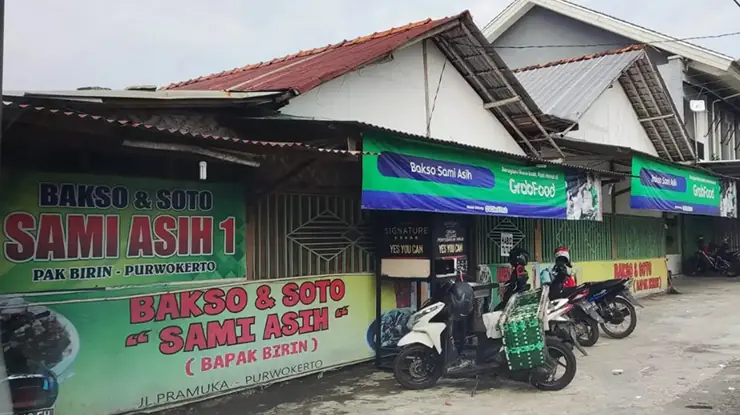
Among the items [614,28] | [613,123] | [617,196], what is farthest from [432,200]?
[614,28]

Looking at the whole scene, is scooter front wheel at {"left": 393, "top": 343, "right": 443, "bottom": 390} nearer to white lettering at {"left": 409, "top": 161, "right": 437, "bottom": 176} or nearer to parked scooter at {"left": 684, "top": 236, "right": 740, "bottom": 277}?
white lettering at {"left": 409, "top": 161, "right": 437, "bottom": 176}

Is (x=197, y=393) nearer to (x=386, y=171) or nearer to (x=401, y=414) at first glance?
(x=401, y=414)

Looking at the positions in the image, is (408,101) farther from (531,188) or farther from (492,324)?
(492,324)

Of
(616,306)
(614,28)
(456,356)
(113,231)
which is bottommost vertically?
(456,356)

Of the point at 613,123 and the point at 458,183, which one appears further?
the point at 613,123

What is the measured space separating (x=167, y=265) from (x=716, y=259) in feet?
65.7

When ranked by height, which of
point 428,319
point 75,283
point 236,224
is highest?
point 236,224

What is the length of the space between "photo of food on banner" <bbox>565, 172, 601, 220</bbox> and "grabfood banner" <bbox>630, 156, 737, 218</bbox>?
5.04 ft

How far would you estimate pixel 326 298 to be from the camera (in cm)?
743

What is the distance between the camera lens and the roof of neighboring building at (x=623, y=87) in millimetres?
12962

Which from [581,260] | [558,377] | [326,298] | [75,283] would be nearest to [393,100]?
[326,298]

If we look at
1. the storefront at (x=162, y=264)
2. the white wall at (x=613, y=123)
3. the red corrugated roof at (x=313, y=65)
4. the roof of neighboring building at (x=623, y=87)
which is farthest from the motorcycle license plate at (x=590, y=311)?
the white wall at (x=613, y=123)

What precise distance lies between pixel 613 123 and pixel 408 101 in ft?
23.9

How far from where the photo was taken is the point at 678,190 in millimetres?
13594
